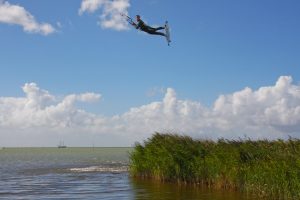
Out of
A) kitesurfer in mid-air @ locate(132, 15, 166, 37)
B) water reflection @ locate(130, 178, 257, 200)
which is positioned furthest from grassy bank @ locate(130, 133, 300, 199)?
kitesurfer in mid-air @ locate(132, 15, 166, 37)

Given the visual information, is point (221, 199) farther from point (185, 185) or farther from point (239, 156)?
point (185, 185)

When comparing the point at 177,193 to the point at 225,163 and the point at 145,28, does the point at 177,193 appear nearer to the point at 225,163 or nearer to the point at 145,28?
the point at 225,163

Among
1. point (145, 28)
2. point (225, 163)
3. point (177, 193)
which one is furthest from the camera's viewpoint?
point (225, 163)

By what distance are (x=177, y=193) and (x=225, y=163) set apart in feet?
13.2

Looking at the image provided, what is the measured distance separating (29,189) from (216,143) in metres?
15.5

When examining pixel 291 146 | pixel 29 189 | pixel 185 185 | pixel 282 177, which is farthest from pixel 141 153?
pixel 282 177

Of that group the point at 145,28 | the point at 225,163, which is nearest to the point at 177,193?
the point at 225,163

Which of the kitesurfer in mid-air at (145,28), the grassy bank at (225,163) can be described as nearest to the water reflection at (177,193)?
the grassy bank at (225,163)

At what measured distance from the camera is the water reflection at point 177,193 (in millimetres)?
30438

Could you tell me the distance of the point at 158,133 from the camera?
4488cm

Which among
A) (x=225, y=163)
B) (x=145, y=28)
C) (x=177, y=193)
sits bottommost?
(x=177, y=193)

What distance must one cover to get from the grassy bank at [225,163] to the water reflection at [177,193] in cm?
96

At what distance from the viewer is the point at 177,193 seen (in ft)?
108

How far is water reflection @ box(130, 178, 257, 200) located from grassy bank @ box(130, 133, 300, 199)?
956 millimetres
